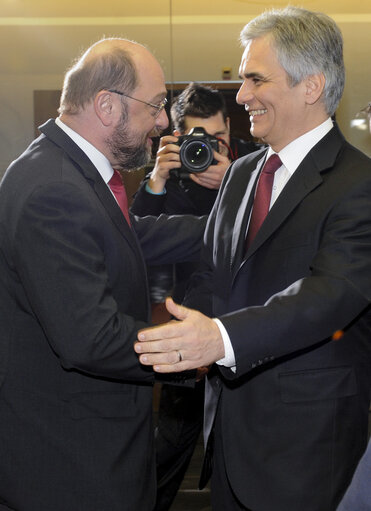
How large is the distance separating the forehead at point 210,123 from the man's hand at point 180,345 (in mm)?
1304

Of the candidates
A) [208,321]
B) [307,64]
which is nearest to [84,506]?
[208,321]

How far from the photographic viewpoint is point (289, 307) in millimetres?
1596

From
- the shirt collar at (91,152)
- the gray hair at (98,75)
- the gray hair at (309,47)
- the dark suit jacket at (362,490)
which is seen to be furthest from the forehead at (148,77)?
the dark suit jacket at (362,490)

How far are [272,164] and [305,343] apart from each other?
51 cm

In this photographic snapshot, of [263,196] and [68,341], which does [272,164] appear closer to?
[263,196]

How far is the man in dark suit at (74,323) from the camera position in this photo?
5.26 feet

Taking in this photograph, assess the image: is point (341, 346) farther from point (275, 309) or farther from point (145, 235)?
point (145, 235)

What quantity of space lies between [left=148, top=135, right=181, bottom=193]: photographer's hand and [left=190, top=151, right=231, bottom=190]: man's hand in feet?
0.32

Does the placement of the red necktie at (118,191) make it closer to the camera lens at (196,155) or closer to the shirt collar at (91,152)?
the shirt collar at (91,152)

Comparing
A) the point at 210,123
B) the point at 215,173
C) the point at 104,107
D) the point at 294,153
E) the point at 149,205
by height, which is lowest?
the point at 149,205

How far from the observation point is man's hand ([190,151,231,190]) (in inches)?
100

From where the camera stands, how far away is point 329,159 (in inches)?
68.9

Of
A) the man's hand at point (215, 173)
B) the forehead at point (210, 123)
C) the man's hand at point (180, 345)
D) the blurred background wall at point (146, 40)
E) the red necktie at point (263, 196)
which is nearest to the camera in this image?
the man's hand at point (180, 345)

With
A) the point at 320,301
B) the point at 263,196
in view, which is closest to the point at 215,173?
the point at 263,196
